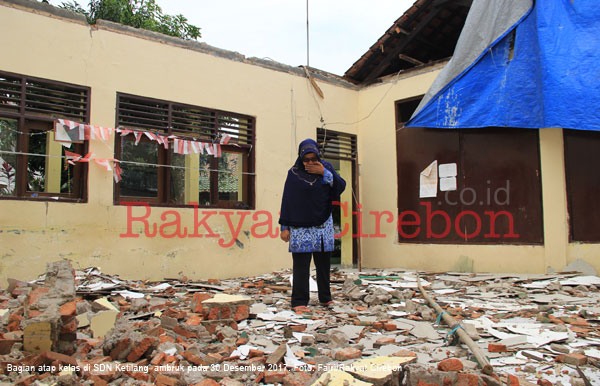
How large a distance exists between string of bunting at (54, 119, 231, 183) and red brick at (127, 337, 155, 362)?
3673mm

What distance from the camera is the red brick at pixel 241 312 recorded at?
3790 millimetres

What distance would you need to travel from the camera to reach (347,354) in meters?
2.82

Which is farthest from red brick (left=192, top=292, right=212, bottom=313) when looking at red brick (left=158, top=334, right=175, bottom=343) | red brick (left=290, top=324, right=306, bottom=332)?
red brick (left=290, top=324, right=306, bottom=332)

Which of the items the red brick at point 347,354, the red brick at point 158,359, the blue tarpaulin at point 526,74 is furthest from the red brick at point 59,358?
the blue tarpaulin at point 526,74

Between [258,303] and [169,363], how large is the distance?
2042 mm

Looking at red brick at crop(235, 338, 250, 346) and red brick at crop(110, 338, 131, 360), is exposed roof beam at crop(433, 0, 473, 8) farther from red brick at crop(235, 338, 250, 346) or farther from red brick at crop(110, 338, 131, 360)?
red brick at crop(110, 338, 131, 360)

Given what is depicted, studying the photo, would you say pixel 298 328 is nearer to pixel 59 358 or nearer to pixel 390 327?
pixel 390 327

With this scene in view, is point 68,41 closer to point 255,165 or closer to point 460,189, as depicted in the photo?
point 255,165

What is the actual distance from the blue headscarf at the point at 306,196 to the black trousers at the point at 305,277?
0.35m

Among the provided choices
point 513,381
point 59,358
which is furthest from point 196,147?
point 513,381

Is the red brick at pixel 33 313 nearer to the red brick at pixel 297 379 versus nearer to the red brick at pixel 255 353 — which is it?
the red brick at pixel 255 353

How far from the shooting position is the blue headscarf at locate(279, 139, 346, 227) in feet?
14.6

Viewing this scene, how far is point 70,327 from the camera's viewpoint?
2.74 meters

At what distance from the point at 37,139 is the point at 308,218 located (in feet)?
12.4
